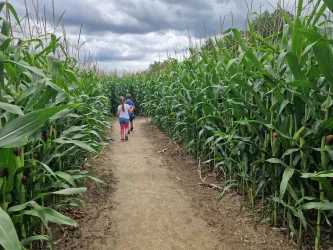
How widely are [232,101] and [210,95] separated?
138 cm

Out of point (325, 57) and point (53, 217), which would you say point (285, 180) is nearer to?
point (325, 57)

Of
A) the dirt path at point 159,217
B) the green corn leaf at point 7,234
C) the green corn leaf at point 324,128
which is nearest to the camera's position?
the green corn leaf at point 7,234

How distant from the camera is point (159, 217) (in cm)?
342

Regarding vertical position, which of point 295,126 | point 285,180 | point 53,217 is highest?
point 295,126

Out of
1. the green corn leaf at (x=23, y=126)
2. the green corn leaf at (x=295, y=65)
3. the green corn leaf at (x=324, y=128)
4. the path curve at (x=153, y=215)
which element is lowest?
the path curve at (x=153, y=215)

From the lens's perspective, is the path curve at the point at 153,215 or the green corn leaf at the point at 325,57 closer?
the green corn leaf at the point at 325,57

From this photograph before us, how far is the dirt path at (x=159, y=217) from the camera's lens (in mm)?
2850

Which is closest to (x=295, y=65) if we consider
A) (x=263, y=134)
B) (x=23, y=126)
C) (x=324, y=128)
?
(x=324, y=128)

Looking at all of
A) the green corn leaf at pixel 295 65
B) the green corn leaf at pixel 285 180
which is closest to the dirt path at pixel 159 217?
the green corn leaf at pixel 285 180

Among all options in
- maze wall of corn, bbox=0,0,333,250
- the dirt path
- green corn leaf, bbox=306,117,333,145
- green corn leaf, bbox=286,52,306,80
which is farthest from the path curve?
green corn leaf, bbox=286,52,306,80

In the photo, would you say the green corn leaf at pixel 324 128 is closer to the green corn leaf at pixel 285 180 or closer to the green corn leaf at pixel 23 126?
the green corn leaf at pixel 285 180

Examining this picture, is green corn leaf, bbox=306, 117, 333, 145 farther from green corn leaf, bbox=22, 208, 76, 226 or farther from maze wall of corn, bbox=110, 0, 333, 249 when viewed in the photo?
green corn leaf, bbox=22, 208, 76, 226

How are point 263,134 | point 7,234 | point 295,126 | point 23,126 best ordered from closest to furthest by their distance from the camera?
1. point 7,234
2. point 23,126
3. point 295,126
4. point 263,134

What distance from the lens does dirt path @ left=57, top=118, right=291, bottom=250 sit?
9.35 ft
